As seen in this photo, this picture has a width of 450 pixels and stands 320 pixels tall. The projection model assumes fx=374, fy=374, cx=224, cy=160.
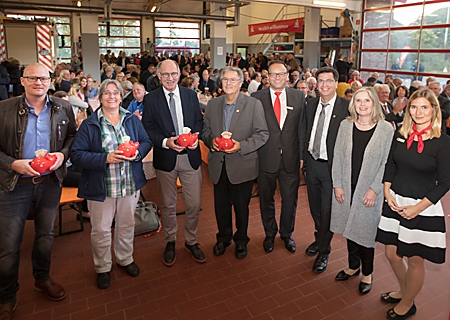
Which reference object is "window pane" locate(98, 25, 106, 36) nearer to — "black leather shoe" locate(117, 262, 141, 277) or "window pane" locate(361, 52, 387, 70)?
"window pane" locate(361, 52, 387, 70)

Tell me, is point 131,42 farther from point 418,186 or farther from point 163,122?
point 418,186

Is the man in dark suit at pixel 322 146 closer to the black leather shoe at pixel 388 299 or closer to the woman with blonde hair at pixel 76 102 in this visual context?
the black leather shoe at pixel 388 299

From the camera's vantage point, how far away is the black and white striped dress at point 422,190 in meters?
2.47

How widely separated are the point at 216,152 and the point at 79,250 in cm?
177

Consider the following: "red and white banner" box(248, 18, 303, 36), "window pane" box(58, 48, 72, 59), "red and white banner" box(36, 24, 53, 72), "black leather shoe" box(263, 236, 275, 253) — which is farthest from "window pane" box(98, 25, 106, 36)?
"black leather shoe" box(263, 236, 275, 253)

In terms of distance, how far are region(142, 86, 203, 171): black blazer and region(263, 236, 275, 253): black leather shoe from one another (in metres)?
1.11

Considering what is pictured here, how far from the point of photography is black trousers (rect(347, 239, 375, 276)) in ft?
10.1

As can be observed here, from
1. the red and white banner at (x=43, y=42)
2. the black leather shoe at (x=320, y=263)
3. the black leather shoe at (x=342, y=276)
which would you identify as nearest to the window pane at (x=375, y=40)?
the red and white banner at (x=43, y=42)

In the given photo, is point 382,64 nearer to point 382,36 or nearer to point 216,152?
point 382,36

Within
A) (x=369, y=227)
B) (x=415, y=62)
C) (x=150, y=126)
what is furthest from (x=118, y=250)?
(x=415, y=62)

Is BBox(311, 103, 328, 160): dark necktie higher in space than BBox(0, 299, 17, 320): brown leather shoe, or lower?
higher

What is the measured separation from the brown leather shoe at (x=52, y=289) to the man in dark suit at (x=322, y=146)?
7.22 ft

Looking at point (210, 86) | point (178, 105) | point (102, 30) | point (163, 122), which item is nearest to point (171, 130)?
point (163, 122)

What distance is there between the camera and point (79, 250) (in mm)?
3832
